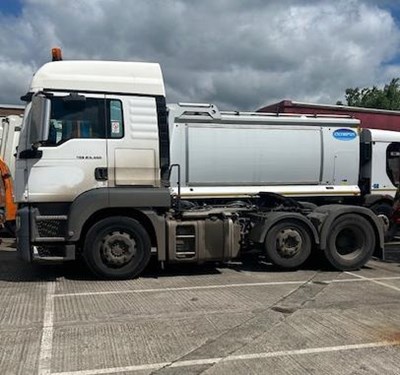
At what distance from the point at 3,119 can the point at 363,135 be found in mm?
9056

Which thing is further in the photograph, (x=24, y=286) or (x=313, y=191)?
(x=313, y=191)

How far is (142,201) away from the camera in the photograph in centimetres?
864

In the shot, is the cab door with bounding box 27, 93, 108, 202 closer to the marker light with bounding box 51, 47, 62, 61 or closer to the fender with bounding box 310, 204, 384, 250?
the marker light with bounding box 51, 47, 62, 61

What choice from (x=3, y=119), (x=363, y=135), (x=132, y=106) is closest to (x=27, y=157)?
(x=132, y=106)

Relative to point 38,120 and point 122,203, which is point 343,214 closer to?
point 122,203

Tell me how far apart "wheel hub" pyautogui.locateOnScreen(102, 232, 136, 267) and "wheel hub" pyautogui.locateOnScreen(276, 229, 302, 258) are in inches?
103

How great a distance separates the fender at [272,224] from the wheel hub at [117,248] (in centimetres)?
223

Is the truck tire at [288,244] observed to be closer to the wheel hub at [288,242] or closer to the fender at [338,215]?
the wheel hub at [288,242]

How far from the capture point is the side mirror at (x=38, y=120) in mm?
8125

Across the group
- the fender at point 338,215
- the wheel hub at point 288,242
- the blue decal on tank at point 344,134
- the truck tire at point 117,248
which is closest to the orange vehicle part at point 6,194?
the truck tire at point 117,248

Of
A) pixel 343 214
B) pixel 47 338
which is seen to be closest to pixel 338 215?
pixel 343 214

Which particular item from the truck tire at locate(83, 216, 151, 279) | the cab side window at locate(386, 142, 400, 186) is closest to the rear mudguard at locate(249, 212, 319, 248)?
the truck tire at locate(83, 216, 151, 279)

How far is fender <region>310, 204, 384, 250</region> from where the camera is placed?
977 centimetres

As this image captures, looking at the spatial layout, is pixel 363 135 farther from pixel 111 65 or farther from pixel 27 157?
pixel 27 157
